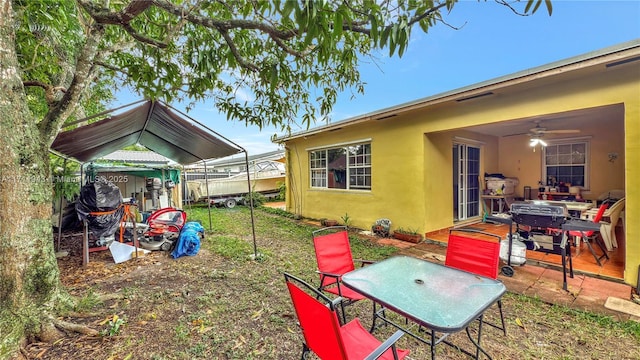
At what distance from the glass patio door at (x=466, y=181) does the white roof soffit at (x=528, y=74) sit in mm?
2314

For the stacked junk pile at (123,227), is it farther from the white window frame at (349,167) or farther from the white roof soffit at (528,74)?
the white roof soffit at (528,74)

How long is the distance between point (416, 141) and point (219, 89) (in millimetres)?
4261

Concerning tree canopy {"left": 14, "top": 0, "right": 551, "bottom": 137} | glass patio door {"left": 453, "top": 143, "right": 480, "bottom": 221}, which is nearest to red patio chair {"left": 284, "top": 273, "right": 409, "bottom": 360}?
tree canopy {"left": 14, "top": 0, "right": 551, "bottom": 137}

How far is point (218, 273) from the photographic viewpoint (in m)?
4.14

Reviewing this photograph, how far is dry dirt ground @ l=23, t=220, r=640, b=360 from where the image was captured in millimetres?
2279

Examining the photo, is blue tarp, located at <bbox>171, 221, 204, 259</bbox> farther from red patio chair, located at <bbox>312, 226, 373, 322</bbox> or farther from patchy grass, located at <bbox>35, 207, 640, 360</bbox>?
red patio chair, located at <bbox>312, 226, 373, 322</bbox>

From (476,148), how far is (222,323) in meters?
7.88

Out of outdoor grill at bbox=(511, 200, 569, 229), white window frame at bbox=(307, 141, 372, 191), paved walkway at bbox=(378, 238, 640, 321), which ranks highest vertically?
white window frame at bbox=(307, 141, 372, 191)

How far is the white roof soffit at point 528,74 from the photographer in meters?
3.03

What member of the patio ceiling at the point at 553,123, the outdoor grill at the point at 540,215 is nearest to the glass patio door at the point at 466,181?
the patio ceiling at the point at 553,123

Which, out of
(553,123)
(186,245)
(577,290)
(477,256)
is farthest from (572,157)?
(186,245)

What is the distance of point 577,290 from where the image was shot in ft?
10.8

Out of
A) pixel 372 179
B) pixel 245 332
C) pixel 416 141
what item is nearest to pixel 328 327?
pixel 245 332

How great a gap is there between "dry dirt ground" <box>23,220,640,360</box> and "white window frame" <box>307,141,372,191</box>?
Result: 379 cm
